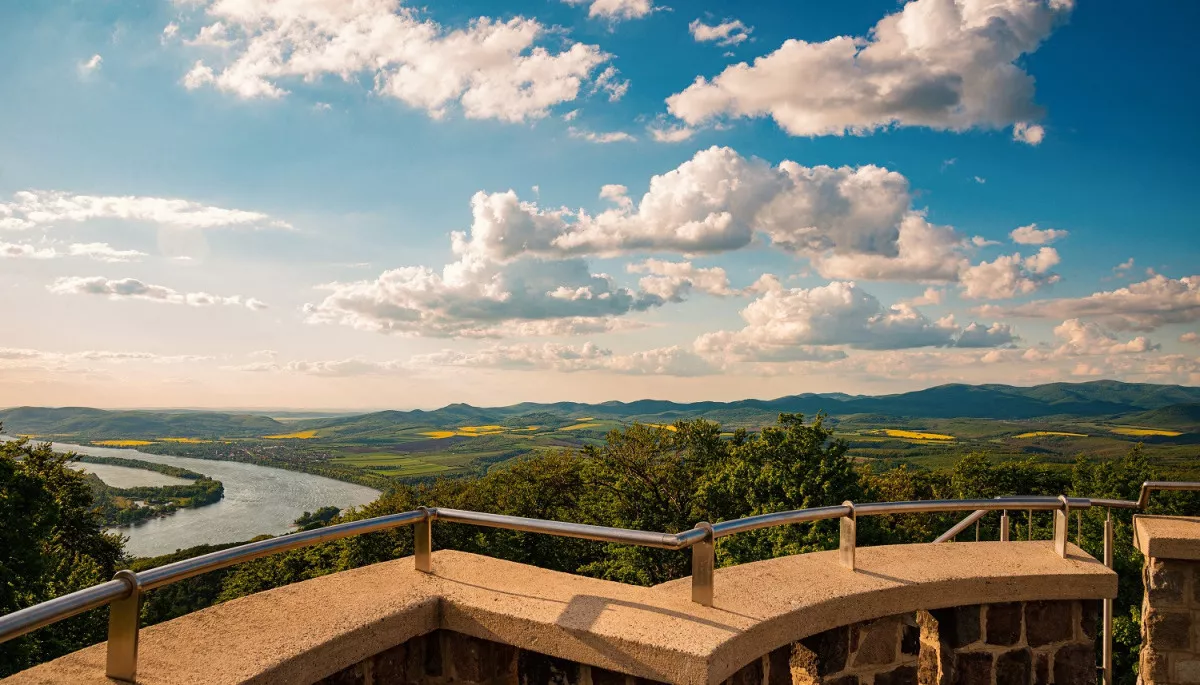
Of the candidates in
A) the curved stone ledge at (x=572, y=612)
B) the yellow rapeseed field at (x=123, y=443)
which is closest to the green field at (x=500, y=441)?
the yellow rapeseed field at (x=123, y=443)

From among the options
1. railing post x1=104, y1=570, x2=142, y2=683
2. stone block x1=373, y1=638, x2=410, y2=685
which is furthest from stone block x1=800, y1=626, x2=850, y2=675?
railing post x1=104, y1=570, x2=142, y2=683

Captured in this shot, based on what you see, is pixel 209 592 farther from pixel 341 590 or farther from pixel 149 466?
pixel 149 466

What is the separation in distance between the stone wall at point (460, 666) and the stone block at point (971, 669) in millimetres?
2038

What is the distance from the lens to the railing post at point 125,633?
6.70 ft

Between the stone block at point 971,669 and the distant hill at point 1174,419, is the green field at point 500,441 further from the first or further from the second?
the stone block at point 971,669

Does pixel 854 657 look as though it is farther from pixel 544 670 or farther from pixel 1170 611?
pixel 1170 611

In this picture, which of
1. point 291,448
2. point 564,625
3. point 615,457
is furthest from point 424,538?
point 291,448

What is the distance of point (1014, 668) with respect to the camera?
3.47 meters

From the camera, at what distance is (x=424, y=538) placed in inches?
126

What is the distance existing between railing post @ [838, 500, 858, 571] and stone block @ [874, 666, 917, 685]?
0.47 meters

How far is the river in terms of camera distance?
78.1 metres

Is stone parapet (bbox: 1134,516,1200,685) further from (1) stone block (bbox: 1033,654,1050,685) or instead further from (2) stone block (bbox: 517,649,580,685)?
(2) stone block (bbox: 517,649,580,685)

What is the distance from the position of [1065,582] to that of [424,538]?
3.16 metres

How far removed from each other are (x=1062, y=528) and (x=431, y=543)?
3.21 meters
